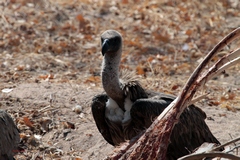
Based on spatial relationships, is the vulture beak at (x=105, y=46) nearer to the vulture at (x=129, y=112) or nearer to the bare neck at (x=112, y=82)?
the vulture at (x=129, y=112)

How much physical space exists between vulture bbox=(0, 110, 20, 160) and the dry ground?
3.23 ft

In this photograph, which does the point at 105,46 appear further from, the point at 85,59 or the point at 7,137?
the point at 85,59

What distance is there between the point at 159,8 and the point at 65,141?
5.70m

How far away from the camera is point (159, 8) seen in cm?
1174

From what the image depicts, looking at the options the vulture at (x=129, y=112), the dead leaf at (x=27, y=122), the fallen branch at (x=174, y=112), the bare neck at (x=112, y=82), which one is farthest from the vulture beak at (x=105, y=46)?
the fallen branch at (x=174, y=112)

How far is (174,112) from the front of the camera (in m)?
3.89

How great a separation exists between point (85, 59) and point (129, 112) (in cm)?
398

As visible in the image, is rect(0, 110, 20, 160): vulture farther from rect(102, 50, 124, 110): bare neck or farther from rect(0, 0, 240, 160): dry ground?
rect(102, 50, 124, 110): bare neck

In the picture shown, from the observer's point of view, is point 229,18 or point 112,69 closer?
point 112,69

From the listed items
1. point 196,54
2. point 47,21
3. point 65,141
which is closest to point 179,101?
point 65,141

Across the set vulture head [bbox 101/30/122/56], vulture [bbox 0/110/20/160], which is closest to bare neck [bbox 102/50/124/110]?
vulture head [bbox 101/30/122/56]

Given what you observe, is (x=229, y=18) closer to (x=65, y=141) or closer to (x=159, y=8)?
(x=159, y=8)

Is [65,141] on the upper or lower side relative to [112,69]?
lower

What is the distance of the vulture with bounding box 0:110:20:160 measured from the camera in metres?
4.83
